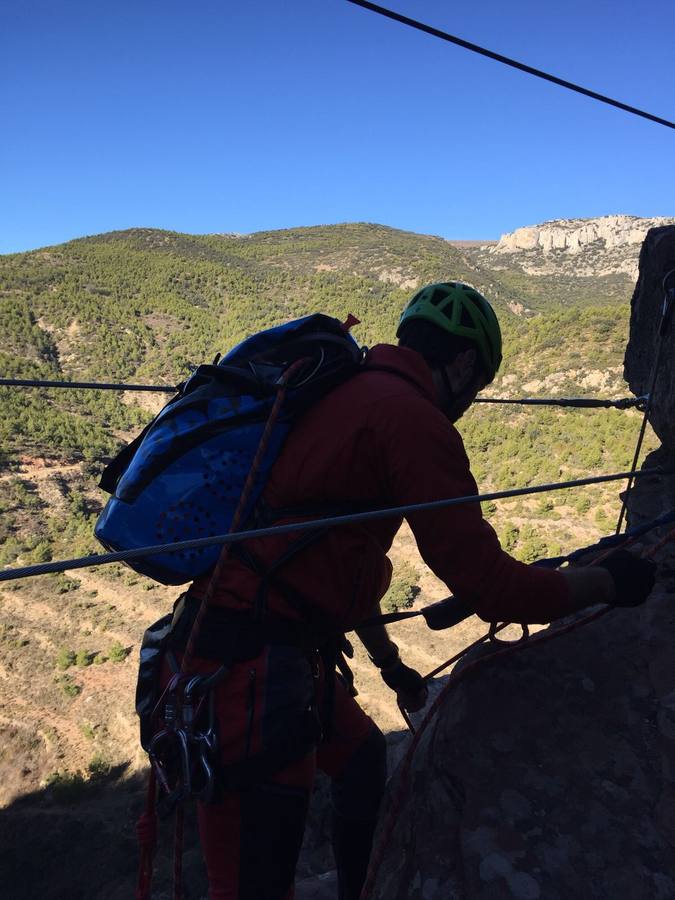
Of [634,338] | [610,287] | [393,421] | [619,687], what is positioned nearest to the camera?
[393,421]

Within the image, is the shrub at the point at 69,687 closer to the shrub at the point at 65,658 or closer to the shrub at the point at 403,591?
the shrub at the point at 65,658

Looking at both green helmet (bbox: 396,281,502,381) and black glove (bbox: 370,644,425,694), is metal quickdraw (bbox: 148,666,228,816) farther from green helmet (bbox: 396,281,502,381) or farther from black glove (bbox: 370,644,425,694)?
green helmet (bbox: 396,281,502,381)

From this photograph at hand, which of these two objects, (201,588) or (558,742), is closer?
(201,588)

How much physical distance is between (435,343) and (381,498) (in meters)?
0.68

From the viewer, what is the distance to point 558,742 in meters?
2.33

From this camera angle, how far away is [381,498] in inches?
76.2

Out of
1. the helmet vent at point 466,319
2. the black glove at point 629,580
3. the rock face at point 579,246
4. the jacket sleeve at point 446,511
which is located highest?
the rock face at point 579,246

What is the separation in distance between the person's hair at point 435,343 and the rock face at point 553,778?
134cm

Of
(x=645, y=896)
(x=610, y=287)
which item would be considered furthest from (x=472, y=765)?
(x=610, y=287)

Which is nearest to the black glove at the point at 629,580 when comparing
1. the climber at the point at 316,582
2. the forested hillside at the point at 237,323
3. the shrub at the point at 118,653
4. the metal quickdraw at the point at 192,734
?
the climber at the point at 316,582

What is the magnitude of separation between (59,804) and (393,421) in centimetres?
815

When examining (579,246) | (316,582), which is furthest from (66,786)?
(579,246)

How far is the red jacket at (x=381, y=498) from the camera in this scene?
1728 millimetres

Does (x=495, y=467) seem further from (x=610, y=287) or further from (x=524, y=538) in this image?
(x=610, y=287)
